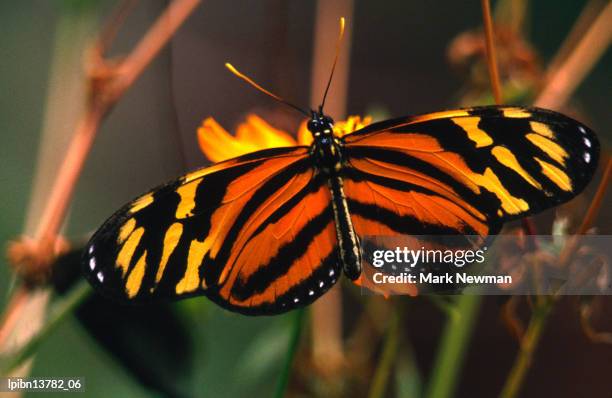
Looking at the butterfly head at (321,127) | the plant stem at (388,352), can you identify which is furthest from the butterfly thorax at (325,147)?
the plant stem at (388,352)

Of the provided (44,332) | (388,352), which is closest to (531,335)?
(388,352)

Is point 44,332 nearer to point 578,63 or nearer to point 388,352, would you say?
point 388,352

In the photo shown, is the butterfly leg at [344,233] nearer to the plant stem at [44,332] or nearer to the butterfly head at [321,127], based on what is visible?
the butterfly head at [321,127]

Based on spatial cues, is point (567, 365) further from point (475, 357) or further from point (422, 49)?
point (422, 49)

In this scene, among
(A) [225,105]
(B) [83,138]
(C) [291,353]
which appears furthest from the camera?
(A) [225,105]

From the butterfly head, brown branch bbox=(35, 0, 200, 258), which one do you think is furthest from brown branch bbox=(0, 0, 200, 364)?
the butterfly head

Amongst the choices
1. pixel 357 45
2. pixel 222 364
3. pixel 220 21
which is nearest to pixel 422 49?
pixel 357 45
